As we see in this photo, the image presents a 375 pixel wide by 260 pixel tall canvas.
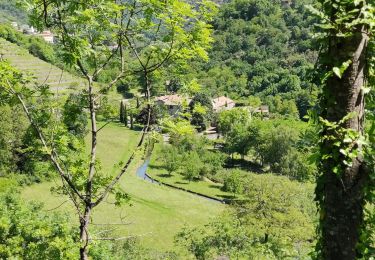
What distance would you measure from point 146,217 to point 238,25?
72146mm

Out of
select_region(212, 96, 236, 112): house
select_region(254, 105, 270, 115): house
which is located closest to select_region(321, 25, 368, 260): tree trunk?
select_region(212, 96, 236, 112): house

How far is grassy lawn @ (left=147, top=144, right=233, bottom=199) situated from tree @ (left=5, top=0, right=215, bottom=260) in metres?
30.1

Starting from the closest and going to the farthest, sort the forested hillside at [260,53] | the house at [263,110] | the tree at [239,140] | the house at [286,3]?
1. the tree at [239,140]
2. the house at [263,110]
3. the forested hillside at [260,53]
4. the house at [286,3]

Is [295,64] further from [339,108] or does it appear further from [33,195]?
[339,108]

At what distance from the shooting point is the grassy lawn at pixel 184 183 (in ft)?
119

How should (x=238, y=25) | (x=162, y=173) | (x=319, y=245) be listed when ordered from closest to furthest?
1. (x=319, y=245)
2. (x=162, y=173)
3. (x=238, y=25)

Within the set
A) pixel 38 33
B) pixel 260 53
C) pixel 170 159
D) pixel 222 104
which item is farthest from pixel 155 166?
pixel 260 53

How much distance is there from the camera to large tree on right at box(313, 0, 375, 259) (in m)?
3.35

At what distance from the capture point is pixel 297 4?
3841 inches

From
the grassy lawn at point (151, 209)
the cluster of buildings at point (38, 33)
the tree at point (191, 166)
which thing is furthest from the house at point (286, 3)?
the grassy lawn at point (151, 209)

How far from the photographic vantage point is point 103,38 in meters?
6.01

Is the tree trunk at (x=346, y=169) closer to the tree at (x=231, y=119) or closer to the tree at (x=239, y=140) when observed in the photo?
the tree at (x=239, y=140)

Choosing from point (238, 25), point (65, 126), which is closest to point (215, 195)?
point (65, 126)

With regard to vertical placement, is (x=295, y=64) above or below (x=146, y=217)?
above
